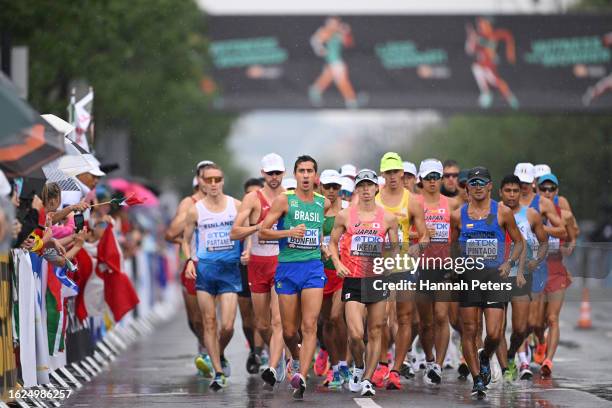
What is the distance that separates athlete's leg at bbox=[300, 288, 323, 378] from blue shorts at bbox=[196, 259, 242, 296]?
1579mm

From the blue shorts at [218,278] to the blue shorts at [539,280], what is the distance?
3.04 metres

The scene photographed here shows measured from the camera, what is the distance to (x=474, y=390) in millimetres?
15078

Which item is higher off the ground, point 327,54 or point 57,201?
point 327,54

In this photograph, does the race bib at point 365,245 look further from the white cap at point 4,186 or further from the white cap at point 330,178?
the white cap at point 4,186

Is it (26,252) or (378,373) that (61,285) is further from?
(378,373)

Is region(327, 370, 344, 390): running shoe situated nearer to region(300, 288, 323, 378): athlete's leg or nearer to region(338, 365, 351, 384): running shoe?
region(338, 365, 351, 384): running shoe

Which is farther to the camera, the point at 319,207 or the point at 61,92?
the point at 61,92

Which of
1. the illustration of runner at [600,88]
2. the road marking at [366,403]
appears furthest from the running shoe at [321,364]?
the illustration of runner at [600,88]

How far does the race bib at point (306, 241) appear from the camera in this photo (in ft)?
50.9

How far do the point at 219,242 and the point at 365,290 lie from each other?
2.18m

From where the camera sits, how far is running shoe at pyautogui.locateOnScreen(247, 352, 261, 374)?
18.2 metres

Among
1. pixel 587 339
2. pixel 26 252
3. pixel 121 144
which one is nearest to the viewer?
pixel 26 252

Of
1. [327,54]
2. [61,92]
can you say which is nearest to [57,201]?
[61,92]

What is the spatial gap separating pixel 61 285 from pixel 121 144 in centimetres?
2740
